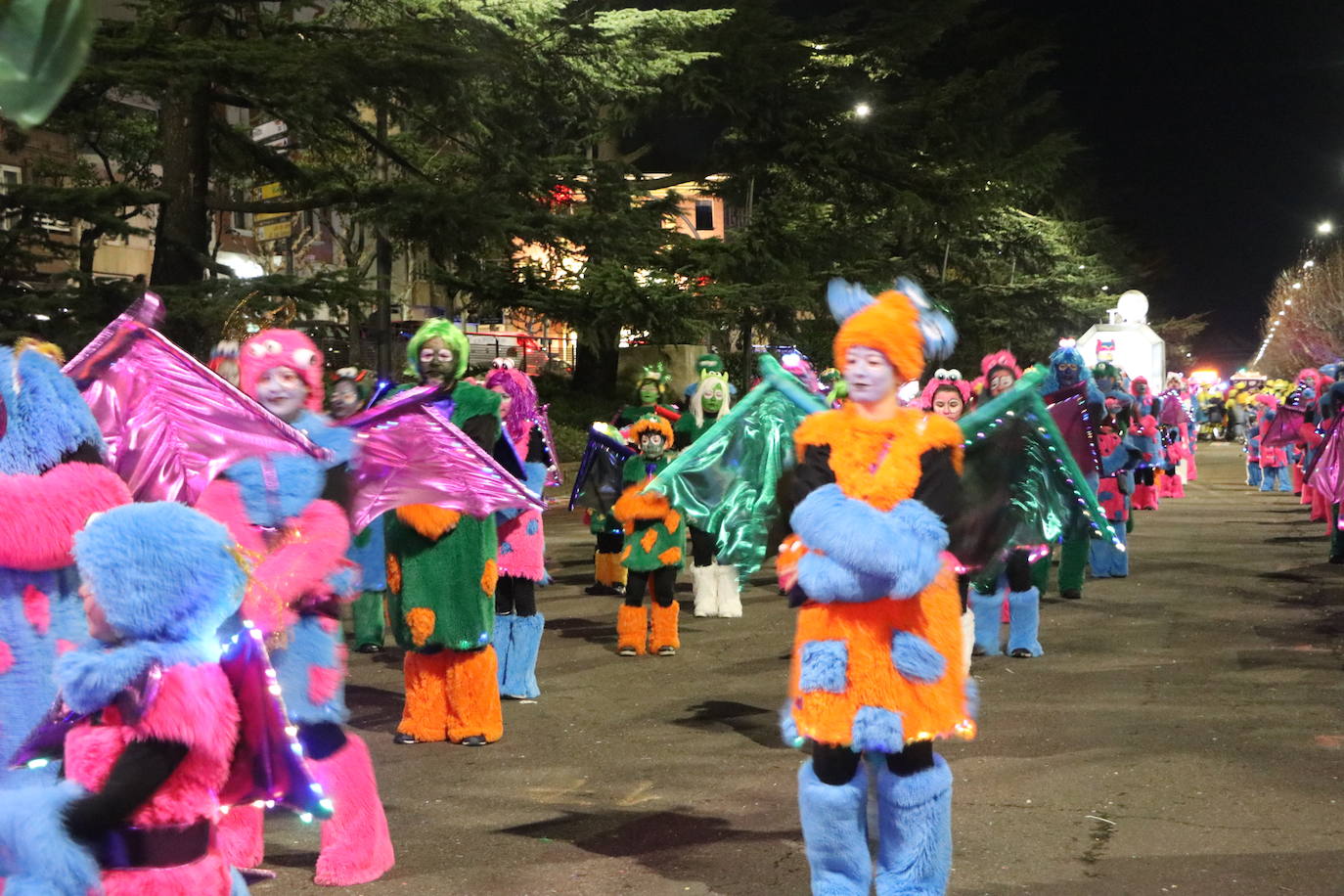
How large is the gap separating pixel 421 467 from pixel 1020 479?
2.65 metres

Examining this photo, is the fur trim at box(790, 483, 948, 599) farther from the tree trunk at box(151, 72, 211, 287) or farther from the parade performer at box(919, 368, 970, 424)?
the tree trunk at box(151, 72, 211, 287)

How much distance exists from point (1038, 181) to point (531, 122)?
18187 millimetres

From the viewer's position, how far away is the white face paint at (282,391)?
545 centimetres

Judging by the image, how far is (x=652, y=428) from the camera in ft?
35.9

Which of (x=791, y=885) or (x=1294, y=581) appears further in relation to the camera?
(x=1294, y=581)

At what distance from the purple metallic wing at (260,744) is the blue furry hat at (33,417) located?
4.56 feet

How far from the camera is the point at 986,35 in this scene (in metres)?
44.7

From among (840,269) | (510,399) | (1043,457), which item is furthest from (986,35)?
(1043,457)

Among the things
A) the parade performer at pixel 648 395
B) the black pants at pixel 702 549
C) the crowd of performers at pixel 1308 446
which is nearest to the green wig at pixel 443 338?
the parade performer at pixel 648 395

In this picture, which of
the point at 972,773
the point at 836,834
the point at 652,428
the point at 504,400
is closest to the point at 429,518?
the point at 504,400

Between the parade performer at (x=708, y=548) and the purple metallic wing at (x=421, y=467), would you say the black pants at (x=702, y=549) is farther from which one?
the purple metallic wing at (x=421, y=467)

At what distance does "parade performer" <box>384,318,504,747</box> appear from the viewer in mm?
6816

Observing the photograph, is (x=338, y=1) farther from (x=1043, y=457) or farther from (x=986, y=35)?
(x=986, y=35)

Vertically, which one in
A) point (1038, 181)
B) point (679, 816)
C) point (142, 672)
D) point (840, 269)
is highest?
point (1038, 181)
